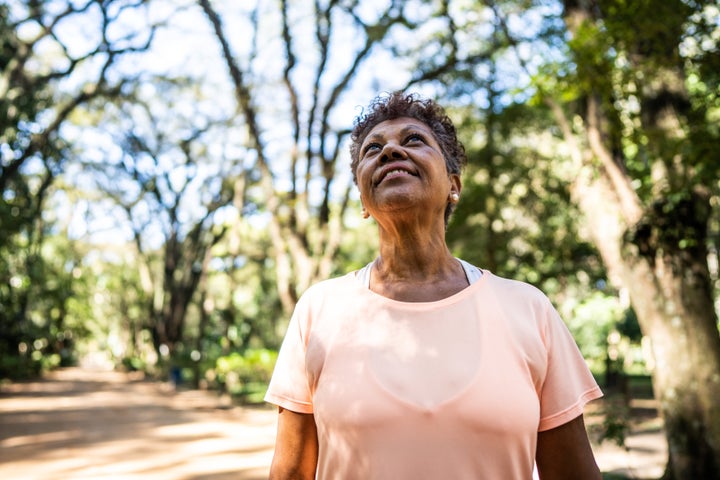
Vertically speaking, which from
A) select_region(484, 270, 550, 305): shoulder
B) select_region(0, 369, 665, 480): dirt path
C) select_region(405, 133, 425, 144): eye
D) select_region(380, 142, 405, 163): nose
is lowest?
select_region(0, 369, 665, 480): dirt path

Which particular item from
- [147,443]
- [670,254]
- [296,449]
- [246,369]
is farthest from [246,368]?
[296,449]

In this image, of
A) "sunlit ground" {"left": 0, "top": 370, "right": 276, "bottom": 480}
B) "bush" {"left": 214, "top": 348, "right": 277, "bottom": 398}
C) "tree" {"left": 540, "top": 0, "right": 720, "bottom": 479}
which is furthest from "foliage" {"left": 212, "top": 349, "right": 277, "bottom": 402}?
"tree" {"left": 540, "top": 0, "right": 720, "bottom": 479}

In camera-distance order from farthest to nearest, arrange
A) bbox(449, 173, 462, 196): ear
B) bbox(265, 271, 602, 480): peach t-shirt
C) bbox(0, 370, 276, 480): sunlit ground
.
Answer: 1. bbox(0, 370, 276, 480): sunlit ground
2. bbox(449, 173, 462, 196): ear
3. bbox(265, 271, 602, 480): peach t-shirt

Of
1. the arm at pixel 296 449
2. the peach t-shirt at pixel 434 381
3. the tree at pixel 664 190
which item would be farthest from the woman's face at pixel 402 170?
the tree at pixel 664 190

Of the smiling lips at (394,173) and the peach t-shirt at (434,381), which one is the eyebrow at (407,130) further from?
the peach t-shirt at (434,381)

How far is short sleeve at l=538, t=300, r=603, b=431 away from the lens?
5.21 feet

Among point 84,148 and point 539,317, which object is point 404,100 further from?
point 84,148

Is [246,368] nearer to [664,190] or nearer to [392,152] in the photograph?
[664,190]

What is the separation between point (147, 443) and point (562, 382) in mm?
12423

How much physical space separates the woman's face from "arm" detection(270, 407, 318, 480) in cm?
60

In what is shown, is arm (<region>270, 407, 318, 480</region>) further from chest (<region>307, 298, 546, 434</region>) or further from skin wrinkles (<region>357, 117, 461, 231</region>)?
skin wrinkles (<region>357, 117, 461, 231</region>)

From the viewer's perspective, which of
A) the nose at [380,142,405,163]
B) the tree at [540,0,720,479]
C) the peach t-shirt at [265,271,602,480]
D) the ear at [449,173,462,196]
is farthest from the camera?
the tree at [540,0,720,479]

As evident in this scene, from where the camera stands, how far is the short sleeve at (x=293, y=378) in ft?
5.51

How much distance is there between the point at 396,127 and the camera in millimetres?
1908
